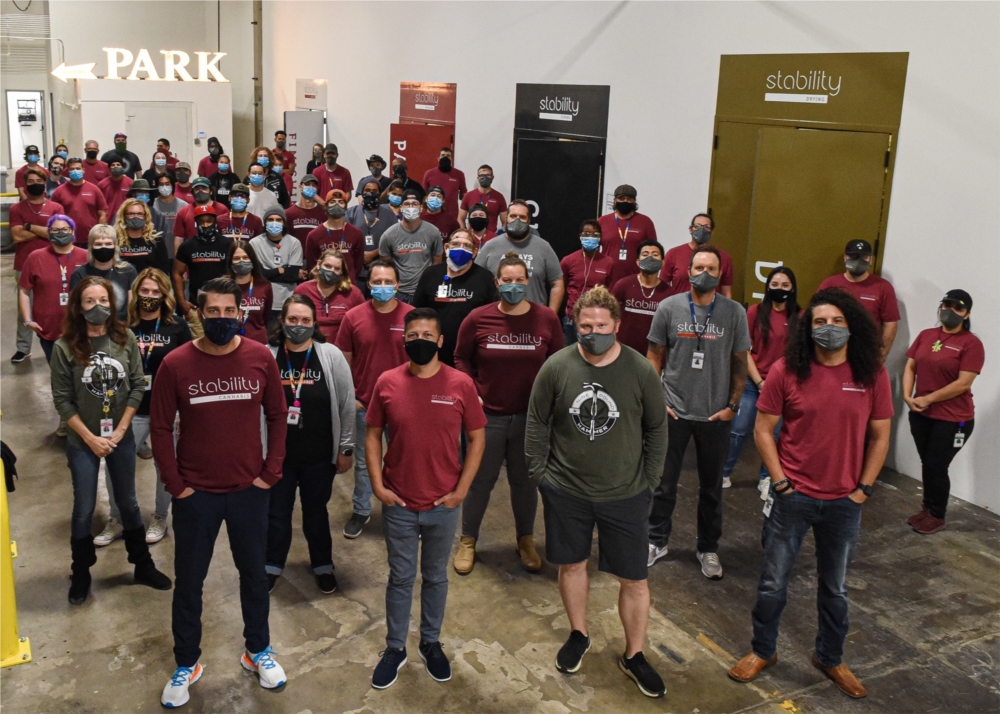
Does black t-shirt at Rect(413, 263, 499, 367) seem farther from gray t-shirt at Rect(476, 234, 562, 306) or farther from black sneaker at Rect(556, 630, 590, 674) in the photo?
black sneaker at Rect(556, 630, 590, 674)

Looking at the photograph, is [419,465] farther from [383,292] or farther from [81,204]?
[81,204]

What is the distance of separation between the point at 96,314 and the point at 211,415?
130 cm

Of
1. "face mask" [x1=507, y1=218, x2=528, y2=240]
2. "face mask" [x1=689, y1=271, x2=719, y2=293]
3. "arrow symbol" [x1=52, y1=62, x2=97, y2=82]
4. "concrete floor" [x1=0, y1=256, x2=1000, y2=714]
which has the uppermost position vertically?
"arrow symbol" [x1=52, y1=62, x2=97, y2=82]

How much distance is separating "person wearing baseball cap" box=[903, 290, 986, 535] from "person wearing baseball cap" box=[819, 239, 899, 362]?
0.70 m

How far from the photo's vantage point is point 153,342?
5590 mm

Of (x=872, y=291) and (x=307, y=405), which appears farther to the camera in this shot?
(x=872, y=291)

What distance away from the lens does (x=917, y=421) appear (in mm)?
6578

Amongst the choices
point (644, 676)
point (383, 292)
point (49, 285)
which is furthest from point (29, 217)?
point (644, 676)

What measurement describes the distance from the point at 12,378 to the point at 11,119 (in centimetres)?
1689

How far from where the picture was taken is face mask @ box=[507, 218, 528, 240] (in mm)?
7488

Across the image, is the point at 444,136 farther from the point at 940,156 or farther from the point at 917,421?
the point at 917,421

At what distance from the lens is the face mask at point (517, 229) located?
749 centimetres

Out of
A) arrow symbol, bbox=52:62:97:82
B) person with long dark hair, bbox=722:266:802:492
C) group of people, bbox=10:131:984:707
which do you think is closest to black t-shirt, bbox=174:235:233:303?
group of people, bbox=10:131:984:707

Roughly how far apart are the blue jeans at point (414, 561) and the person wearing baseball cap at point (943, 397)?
3.82 m
